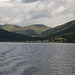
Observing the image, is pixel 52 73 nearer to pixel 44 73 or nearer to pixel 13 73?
pixel 44 73

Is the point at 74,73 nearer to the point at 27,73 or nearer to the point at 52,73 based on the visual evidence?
the point at 52,73

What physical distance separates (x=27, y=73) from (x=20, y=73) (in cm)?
234

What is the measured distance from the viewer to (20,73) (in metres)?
55.7

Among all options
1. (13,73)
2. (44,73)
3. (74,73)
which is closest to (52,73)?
(44,73)

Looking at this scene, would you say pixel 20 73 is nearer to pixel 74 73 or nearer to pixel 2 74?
pixel 2 74

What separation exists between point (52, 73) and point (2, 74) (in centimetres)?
1668

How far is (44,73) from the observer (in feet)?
189

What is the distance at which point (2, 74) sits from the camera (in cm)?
5431

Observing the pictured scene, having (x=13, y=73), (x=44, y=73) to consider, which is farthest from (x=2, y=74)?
(x=44, y=73)

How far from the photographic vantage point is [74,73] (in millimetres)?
57438

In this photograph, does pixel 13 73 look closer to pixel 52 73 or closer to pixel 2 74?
pixel 2 74

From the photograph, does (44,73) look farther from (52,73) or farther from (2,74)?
(2,74)

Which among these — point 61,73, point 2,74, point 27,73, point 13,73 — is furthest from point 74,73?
point 2,74

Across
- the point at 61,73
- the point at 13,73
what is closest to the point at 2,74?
the point at 13,73
